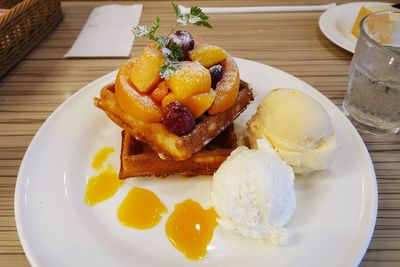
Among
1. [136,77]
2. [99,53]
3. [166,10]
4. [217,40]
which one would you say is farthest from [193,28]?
[136,77]

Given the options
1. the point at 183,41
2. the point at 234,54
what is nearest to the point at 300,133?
the point at 183,41

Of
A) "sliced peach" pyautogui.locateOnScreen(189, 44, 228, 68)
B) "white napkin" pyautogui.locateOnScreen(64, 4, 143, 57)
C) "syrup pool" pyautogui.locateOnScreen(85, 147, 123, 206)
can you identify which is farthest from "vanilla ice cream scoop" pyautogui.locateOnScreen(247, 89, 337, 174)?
"white napkin" pyautogui.locateOnScreen(64, 4, 143, 57)

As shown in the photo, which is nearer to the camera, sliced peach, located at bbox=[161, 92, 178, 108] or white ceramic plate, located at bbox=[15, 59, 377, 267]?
white ceramic plate, located at bbox=[15, 59, 377, 267]

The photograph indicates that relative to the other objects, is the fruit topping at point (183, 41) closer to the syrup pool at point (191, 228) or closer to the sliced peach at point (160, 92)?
the sliced peach at point (160, 92)

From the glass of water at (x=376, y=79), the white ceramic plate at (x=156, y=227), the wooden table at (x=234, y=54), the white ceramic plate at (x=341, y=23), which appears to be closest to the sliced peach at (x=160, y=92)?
the white ceramic plate at (x=156, y=227)

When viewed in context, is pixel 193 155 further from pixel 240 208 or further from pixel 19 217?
pixel 19 217

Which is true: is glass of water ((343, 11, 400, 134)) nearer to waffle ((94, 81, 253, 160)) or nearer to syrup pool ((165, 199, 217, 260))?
waffle ((94, 81, 253, 160))
